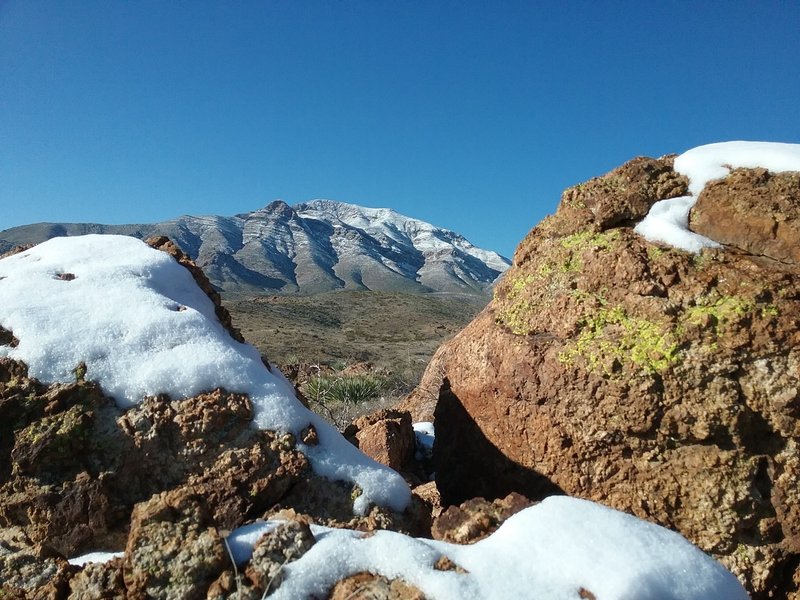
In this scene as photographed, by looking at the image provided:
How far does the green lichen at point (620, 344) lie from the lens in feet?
11.8

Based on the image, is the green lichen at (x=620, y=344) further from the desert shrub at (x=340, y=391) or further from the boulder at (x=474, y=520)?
the desert shrub at (x=340, y=391)

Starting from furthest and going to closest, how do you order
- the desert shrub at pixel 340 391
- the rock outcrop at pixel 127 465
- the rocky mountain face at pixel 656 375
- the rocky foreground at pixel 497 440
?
the desert shrub at pixel 340 391, the rocky mountain face at pixel 656 375, the rock outcrop at pixel 127 465, the rocky foreground at pixel 497 440

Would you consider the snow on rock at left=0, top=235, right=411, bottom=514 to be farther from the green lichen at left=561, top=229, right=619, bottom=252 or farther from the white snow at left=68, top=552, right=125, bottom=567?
the green lichen at left=561, top=229, right=619, bottom=252

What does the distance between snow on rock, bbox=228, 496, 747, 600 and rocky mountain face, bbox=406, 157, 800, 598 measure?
918 mm

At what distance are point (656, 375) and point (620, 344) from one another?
0.29 m

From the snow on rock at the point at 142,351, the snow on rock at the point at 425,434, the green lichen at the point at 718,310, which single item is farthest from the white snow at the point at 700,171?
the snow on rock at the point at 425,434

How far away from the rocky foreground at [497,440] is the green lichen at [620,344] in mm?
14

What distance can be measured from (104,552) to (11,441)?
2.81 ft

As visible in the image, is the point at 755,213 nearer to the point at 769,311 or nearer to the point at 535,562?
the point at 769,311

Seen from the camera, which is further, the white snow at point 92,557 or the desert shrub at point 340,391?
the desert shrub at point 340,391

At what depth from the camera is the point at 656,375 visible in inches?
140

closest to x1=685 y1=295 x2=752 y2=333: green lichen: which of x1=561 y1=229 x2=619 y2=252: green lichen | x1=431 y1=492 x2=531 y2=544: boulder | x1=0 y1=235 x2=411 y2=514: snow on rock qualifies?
x1=561 y1=229 x2=619 y2=252: green lichen

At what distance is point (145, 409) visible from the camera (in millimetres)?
3529

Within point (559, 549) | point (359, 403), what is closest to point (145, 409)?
point (559, 549)
